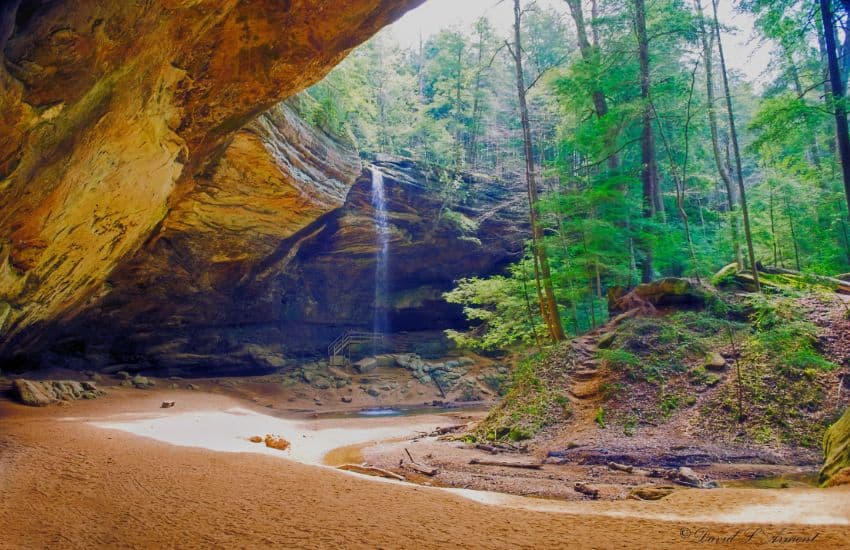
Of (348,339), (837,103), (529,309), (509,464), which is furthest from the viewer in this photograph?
(348,339)

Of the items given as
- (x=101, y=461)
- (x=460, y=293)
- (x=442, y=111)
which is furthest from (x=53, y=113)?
(x=442, y=111)

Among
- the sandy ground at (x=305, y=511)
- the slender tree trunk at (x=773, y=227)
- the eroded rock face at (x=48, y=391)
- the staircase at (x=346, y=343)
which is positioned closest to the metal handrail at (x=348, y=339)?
the staircase at (x=346, y=343)

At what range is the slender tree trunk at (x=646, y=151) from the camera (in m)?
12.2

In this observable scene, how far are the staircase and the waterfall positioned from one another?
0.63 metres

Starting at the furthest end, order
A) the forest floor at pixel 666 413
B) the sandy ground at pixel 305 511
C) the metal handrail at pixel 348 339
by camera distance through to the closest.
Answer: the metal handrail at pixel 348 339 < the forest floor at pixel 666 413 < the sandy ground at pixel 305 511

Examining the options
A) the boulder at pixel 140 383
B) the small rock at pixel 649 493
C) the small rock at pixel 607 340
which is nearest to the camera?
the small rock at pixel 649 493

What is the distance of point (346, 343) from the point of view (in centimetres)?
2380

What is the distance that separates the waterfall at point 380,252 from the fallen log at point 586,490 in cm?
1650

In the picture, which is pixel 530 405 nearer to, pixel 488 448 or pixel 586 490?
pixel 488 448

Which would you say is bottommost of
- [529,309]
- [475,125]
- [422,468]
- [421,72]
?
[422,468]

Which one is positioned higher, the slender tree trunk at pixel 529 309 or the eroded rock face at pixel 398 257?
the eroded rock face at pixel 398 257

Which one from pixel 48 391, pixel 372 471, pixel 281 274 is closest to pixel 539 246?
pixel 372 471

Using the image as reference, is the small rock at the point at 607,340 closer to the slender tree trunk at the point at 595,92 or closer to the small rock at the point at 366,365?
the slender tree trunk at the point at 595,92

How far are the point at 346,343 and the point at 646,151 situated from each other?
1717 cm
